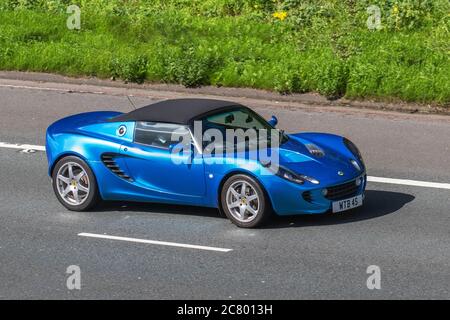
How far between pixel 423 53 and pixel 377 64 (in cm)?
94

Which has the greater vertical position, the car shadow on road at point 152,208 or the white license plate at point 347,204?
the white license plate at point 347,204

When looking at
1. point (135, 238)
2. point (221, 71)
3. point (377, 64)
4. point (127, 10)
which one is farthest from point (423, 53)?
point (135, 238)

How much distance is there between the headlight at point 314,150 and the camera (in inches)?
568

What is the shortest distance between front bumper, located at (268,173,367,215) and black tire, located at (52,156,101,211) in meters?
2.50

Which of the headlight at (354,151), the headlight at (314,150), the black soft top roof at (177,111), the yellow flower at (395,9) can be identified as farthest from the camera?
the yellow flower at (395,9)

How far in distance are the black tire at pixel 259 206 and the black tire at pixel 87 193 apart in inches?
70.9

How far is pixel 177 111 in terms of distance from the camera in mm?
14852

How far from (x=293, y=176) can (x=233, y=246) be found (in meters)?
1.15
